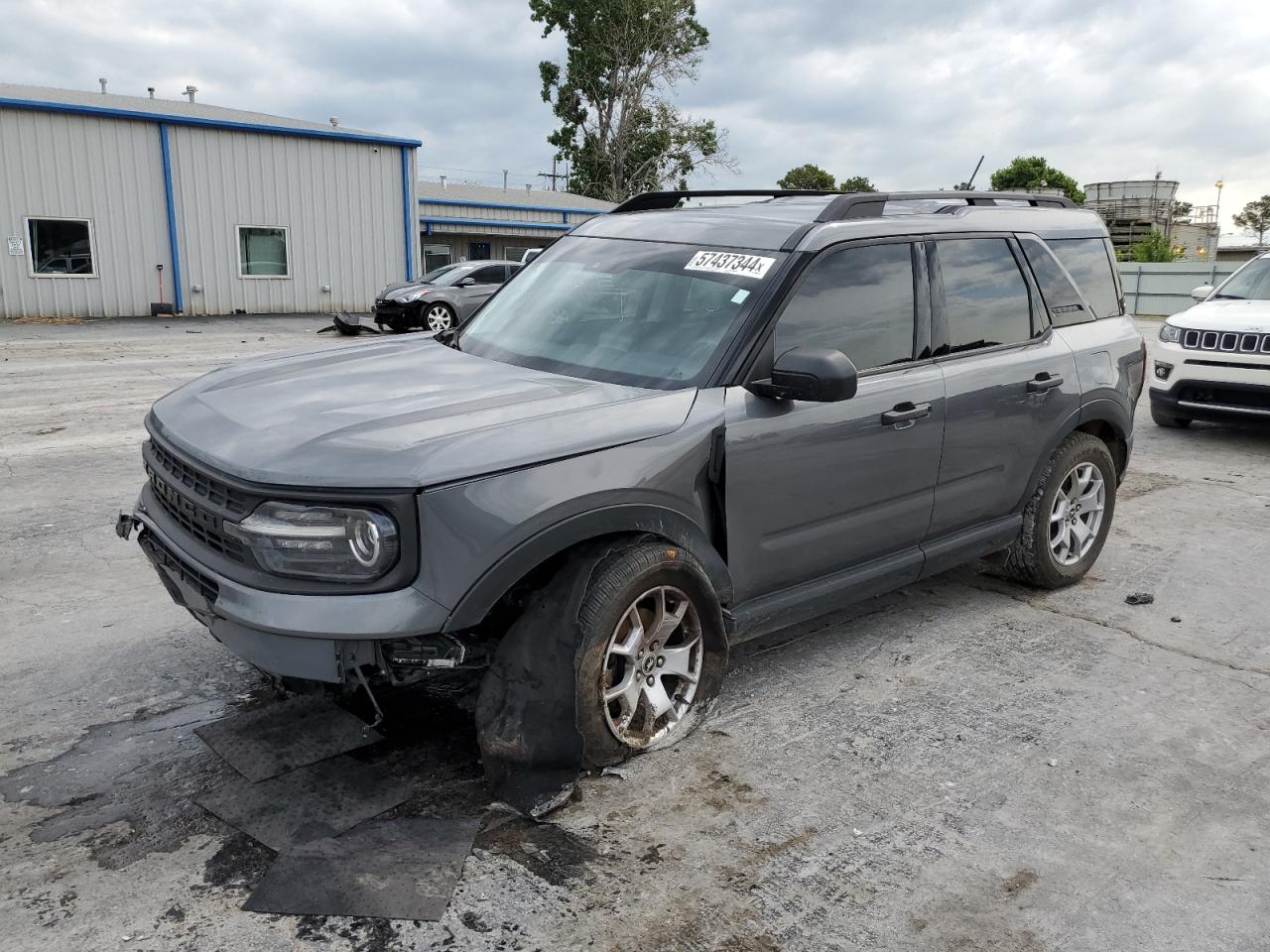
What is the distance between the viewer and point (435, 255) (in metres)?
37.4

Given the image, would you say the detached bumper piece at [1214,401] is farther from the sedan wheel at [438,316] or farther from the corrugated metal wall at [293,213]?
the corrugated metal wall at [293,213]

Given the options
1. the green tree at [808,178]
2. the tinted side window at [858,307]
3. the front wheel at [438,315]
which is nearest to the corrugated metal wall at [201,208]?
the front wheel at [438,315]

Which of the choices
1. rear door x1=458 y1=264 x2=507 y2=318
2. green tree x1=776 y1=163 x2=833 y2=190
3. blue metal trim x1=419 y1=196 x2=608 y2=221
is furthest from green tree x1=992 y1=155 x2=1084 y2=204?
rear door x1=458 y1=264 x2=507 y2=318

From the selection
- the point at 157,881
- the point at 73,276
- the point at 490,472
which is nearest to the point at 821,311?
the point at 490,472

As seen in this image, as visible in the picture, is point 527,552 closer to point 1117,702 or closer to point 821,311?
point 821,311

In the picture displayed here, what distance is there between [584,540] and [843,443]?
Answer: 118 centimetres

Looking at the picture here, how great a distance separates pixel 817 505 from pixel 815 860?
1.31 meters

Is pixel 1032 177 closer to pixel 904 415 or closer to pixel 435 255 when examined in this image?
pixel 435 255

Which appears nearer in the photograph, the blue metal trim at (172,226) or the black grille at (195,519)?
the black grille at (195,519)

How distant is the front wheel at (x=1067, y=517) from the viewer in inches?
193

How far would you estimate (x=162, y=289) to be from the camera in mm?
24266

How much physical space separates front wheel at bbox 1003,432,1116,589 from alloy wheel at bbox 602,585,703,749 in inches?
89.0

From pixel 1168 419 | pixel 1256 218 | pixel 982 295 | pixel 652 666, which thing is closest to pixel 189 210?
pixel 1168 419

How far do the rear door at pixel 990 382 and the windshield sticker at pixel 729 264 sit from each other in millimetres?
932
